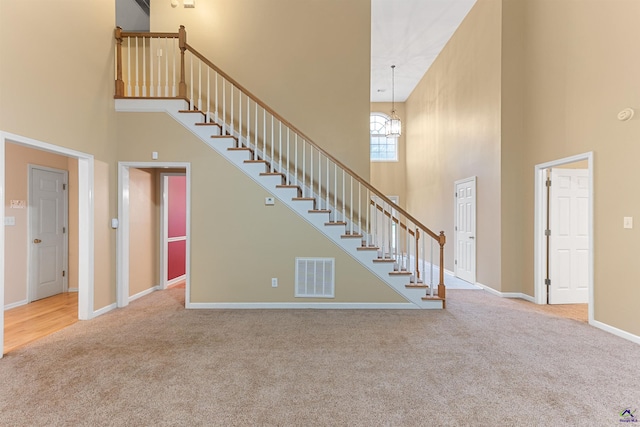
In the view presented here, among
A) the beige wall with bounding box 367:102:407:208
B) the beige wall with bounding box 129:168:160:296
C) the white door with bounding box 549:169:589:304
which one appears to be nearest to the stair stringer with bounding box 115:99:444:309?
the beige wall with bounding box 129:168:160:296

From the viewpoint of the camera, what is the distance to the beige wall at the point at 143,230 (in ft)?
16.0

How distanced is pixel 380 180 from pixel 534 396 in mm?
8079

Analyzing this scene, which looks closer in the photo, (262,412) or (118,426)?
(118,426)

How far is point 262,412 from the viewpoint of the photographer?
212 cm

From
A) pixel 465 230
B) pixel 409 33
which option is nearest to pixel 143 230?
pixel 465 230

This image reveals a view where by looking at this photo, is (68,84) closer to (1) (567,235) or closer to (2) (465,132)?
(2) (465,132)

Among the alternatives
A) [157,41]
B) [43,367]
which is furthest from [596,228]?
[157,41]

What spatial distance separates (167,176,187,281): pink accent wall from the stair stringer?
1751 mm

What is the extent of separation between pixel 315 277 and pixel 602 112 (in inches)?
161

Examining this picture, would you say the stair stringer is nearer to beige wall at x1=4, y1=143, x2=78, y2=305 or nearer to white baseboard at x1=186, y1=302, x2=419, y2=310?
white baseboard at x1=186, y1=302, x2=419, y2=310

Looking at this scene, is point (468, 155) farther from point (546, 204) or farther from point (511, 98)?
point (546, 204)

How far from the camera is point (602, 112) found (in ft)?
12.3

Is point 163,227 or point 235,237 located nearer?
point 235,237

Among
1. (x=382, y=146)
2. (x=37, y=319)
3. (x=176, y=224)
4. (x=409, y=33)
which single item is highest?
(x=409, y=33)
